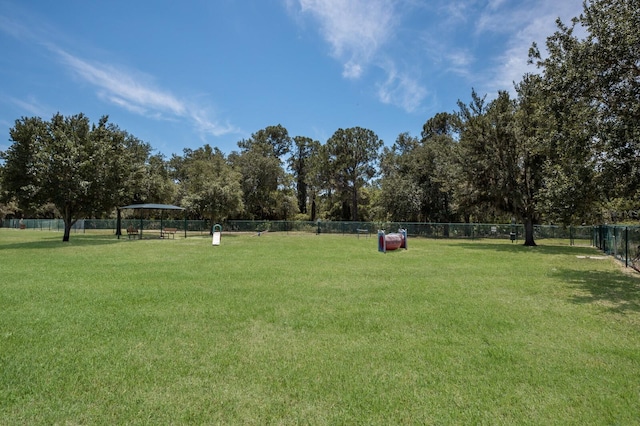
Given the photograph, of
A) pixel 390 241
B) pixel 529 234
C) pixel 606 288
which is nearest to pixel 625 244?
pixel 606 288

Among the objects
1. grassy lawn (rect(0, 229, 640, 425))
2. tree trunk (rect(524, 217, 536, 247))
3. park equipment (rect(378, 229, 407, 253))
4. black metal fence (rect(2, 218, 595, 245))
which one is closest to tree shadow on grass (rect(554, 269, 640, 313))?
grassy lawn (rect(0, 229, 640, 425))

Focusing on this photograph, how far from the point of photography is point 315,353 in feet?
14.8

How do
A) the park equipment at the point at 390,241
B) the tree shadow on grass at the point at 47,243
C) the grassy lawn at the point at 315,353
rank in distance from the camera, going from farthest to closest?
the tree shadow on grass at the point at 47,243 → the park equipment at the point at 390,241 → the grassy lawn at the point at 315,353

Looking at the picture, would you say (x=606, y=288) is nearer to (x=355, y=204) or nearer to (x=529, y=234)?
(x=529, y=234)

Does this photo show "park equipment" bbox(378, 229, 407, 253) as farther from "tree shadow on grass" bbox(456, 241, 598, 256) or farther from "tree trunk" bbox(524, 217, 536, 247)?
"tree trunk" bbox(524, 217, 536, 247)

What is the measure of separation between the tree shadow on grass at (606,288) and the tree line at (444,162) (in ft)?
10.6

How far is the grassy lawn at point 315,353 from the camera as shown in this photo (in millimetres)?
3211

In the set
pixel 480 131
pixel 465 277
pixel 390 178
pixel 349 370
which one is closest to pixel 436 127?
pixel 390 178

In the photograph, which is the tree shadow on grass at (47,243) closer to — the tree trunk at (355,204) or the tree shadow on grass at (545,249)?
the tree shadow on grass at (545,249)

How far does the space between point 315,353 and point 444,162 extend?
123ft

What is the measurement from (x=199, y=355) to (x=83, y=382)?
3.90ft

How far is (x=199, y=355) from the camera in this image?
4.41m

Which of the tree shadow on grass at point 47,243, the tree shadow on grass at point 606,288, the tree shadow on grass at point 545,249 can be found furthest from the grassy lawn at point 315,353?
the tree shadow on grass at point 47,243

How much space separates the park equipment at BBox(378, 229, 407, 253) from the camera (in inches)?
734
